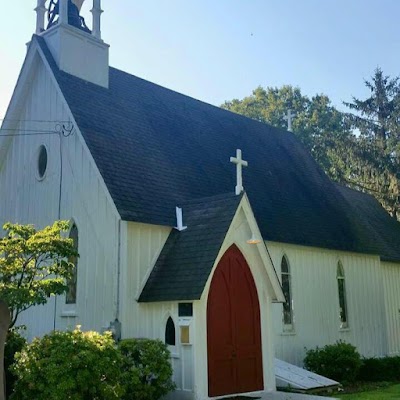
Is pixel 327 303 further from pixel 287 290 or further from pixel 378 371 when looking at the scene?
pixel 378 371

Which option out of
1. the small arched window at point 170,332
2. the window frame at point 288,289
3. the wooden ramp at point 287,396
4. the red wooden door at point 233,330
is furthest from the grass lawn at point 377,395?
the small arched window at point 170,332

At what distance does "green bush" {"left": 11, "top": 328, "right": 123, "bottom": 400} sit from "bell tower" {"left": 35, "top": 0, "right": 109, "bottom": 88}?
33.5 ft

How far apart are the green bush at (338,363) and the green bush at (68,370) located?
9187 mm

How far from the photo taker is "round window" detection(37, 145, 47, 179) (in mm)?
17945

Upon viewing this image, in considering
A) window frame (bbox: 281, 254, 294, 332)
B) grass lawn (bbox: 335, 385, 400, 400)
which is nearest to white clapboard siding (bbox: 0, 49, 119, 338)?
grass lawn (bbox: 335, 385, 400, 400)

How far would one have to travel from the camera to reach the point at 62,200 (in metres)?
16.7

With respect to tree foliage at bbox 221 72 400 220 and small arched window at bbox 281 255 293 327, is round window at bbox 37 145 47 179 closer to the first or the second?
small arched window at bbox 281 255 293 327

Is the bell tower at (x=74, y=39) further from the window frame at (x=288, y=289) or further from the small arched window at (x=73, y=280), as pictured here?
the window frame at (x=288, y=289)

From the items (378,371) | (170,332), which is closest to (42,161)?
(170,332)

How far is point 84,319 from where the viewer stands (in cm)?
1516

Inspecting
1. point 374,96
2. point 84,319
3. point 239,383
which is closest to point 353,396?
point 239,383

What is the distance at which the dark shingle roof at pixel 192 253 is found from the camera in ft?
43.5

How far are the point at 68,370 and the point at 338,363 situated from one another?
10.4m

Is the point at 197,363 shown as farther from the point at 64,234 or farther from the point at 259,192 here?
the point at 259,192
